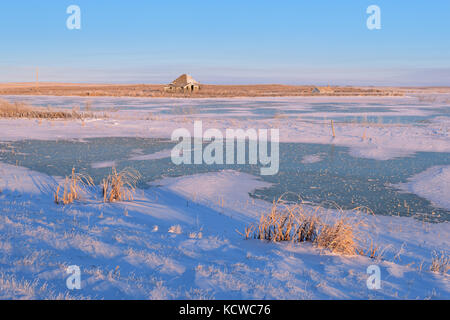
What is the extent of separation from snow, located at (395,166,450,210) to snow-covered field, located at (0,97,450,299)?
21 mm

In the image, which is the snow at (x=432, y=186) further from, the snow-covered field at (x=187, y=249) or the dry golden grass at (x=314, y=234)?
the dry golden grass at (x=314, y=234)

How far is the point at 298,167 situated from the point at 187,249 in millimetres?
5903

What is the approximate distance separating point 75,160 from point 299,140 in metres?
7.76

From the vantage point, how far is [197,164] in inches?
396

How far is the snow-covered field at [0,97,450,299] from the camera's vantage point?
10.8 feet

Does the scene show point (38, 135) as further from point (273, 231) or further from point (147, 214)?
point (273, 231)

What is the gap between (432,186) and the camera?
7973mm

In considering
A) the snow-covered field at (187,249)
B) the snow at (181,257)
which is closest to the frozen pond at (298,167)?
the snow-covered field at (187,249)

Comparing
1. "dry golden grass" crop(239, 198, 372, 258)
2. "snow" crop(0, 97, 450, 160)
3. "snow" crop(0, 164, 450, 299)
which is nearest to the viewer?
"snow" crop(0, 164, 450, 299)

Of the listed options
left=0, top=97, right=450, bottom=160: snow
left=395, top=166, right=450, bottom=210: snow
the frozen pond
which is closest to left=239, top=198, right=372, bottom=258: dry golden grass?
the frozen pond

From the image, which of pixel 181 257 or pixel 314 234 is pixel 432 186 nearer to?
pixel 314 234

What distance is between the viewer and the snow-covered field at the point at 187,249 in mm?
3301

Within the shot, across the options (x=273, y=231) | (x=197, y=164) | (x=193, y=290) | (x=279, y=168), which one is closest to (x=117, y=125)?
(x=197, y=164)

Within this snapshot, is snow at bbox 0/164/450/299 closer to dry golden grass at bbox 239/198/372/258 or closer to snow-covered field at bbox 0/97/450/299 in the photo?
snow-covered field at bbox 0/97/450/299
